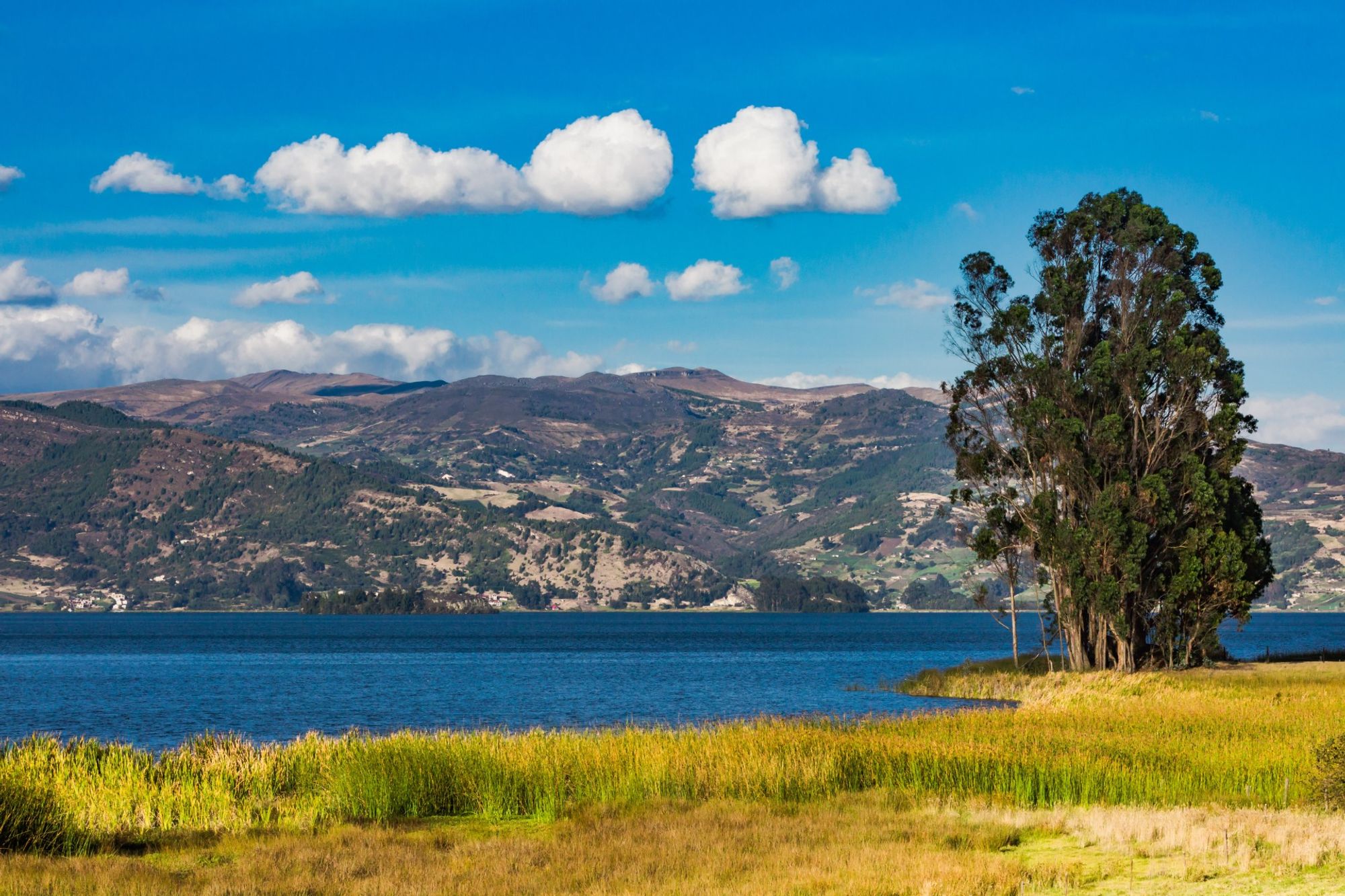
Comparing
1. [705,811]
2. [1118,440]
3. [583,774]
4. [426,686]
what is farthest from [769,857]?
[426,686]

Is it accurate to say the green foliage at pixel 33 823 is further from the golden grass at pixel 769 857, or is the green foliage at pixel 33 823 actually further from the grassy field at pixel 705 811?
the golden grass at pixel 769 857

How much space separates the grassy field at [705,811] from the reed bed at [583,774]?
68mm

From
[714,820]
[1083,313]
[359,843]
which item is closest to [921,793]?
[714,820]

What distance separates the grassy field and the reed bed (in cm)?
7

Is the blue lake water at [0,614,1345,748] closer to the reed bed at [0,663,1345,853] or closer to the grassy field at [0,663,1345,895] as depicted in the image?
the reed bed at [0,663,1345,853]

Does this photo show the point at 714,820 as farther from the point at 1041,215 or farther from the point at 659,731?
the point at 1041,215

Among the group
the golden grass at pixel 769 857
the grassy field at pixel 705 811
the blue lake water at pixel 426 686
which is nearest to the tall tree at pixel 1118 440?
the blue lake water at pixel 426 686

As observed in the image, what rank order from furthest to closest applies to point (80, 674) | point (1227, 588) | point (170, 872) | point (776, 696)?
point (80, 674) → point (776, 696) → point (1227, 588) → point (170, 872)

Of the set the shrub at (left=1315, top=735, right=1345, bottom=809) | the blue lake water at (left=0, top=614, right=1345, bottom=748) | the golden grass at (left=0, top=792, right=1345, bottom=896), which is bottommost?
the blue lake water at (left=0, top=614, right=1345, bottom=748)

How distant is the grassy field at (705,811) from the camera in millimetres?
22484

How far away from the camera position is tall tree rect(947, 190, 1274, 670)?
2564 inches

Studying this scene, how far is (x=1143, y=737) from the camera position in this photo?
120 ft

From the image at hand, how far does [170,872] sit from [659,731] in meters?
16.1

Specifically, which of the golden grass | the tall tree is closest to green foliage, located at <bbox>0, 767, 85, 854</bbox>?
the golden grass
